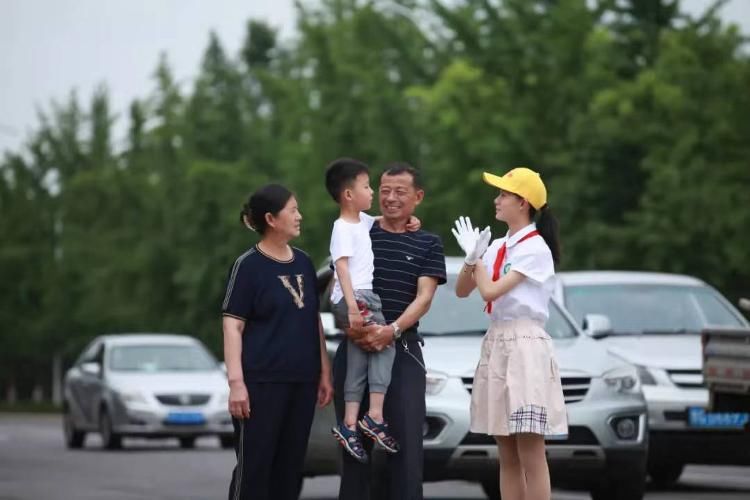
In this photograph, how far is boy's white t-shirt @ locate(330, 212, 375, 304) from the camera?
8.98 m

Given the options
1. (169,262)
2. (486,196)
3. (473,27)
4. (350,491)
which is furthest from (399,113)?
(350,491)

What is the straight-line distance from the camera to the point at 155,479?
17.4 m

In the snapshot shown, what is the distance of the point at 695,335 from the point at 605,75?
23.5 meters

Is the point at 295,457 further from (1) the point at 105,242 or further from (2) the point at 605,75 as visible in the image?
(1) the point at 105,242

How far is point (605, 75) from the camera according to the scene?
130 ft

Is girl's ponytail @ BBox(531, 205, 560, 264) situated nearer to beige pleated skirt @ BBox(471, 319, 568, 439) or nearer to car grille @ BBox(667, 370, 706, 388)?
beige pleated skirt @ BBox(471, 319, 568, 439)

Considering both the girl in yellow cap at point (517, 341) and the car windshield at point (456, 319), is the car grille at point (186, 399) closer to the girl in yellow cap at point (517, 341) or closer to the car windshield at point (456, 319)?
the car windshield at point (456, 319)

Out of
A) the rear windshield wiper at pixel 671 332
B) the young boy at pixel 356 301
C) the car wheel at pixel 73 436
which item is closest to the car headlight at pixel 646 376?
the rear windshield wiper at pixel 671 332

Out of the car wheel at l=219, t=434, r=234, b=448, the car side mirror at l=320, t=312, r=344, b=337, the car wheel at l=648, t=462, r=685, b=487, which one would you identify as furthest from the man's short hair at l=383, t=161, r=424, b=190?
the car wheel at l=219, t=434, r=234, b=448

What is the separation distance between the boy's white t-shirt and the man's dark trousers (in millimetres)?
315

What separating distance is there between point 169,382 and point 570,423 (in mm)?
14103

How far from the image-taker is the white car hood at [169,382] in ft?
84.4

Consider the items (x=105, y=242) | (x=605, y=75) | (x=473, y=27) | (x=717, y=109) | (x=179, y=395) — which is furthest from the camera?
(x=105, y=242)

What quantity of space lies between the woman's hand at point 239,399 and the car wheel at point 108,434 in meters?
16.9
